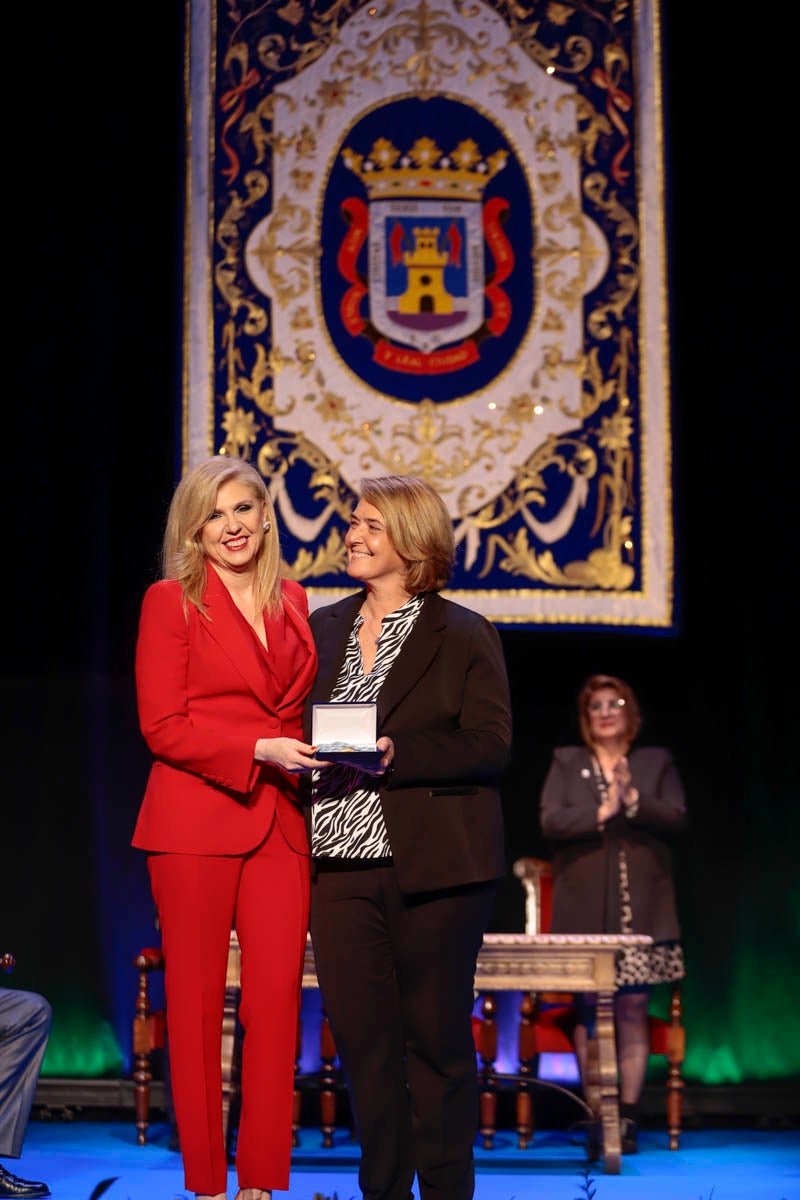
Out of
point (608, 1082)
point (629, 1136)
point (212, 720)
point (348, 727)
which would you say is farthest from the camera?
point (629, 1136)

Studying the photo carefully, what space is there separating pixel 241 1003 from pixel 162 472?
2800 millimetres

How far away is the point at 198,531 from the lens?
2758 mm

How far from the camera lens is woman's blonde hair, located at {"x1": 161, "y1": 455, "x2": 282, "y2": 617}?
8.96 feet

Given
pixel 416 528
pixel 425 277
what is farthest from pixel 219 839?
pixel 425 277

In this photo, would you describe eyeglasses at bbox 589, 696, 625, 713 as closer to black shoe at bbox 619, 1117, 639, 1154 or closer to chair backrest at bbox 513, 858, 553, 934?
chair backrest at bbox 513, 858, 553, 934

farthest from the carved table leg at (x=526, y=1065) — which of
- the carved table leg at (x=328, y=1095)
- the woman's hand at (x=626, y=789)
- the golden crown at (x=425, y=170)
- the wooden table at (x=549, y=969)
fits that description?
the golden crown at (x=425, y=170)

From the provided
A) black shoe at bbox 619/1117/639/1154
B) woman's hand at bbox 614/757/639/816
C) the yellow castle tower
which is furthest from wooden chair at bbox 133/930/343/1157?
the yellow castle tower

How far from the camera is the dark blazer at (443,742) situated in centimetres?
262

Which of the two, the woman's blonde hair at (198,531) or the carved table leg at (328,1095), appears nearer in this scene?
the woman's blonde hair at (198,531)

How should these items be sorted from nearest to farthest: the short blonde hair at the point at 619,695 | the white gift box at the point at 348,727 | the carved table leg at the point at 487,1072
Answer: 1. the white gift box at the point at 348,727
2. the carved table leg at the point at 487,1072
3. the short blonde hair at the point at 619,695

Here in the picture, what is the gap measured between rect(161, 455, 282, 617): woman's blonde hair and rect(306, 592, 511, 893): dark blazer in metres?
0.18

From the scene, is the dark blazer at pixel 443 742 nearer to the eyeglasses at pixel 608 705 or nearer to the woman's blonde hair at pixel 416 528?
the woman's blonde hair at pixel 416 528

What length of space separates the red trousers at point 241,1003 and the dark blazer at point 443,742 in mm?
253

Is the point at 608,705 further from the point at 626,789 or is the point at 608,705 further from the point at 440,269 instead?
the point at 440,269
